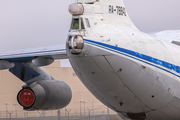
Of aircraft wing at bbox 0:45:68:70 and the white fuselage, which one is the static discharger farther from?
aircraft wing at bbox 0:45:68:70

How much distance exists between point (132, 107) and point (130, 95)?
1.80 ft

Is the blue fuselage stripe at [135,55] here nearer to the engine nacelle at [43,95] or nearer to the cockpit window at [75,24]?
the cockpit window at [75,24]

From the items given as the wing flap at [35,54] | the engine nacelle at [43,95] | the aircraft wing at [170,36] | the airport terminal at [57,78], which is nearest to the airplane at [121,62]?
the aircraft wing at [170,36]

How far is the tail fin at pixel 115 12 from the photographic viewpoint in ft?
32.9

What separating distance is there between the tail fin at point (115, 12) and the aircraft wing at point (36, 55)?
2942 mm

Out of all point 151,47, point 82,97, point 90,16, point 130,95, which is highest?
point 90,16

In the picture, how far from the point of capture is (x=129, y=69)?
9289 mm

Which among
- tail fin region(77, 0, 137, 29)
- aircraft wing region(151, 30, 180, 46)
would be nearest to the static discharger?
tail fin region(77, 0, 137, 29)

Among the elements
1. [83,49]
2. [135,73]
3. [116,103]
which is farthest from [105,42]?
[116,103]

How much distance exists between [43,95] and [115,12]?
5.22 m

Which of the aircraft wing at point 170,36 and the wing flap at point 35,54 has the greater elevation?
the aircraft wing at point 170,36

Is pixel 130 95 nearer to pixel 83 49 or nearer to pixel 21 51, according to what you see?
pixel 83 49

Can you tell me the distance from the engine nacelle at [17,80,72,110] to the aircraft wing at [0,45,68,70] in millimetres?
1109

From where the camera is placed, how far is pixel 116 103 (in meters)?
10.2
